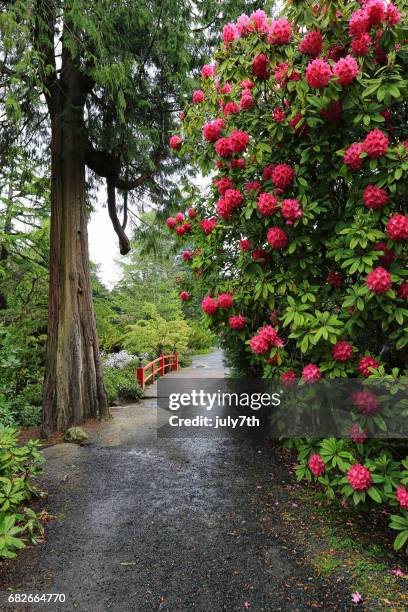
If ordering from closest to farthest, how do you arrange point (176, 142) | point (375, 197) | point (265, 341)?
point (375, 197), point (265, 341), point (176, 142)

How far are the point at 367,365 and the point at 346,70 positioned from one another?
62.2 inches

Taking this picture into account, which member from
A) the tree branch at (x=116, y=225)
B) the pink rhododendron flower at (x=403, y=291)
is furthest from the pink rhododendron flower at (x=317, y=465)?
the tree branch at (x=116, y=225)

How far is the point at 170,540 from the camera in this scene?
2.77 metres

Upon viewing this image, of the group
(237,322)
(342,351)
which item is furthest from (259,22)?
(342,351)

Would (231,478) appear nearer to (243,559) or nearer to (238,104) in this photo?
(243,559)

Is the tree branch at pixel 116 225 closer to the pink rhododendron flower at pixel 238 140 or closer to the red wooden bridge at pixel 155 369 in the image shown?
the red wooden bridge at pixel 155 369

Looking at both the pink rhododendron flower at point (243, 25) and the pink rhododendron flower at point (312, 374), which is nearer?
the pink rhododendron flower at point (312, 374)

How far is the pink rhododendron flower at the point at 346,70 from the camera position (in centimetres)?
199

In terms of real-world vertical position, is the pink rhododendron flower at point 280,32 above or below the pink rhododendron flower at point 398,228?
above

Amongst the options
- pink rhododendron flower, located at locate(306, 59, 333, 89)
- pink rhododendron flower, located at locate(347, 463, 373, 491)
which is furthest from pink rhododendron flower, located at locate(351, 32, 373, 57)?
pink rhododendron flower, located at locate(347, 463, 373, 491)

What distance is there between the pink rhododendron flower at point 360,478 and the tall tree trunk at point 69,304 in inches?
175

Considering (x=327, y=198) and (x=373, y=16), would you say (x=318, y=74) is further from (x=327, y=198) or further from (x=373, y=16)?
(x=327, y=198)

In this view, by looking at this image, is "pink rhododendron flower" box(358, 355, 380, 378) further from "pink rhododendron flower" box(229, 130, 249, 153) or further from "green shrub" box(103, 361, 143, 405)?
"green shrub" box(103, 361, 143, 405)

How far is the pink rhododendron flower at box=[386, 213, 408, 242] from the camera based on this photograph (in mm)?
1954
